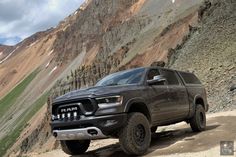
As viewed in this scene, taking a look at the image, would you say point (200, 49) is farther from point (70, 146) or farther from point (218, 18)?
point (70, 146)

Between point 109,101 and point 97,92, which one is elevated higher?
point 97,92

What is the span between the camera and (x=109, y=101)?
9.43 m

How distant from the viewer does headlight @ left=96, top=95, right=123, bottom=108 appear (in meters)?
9.36

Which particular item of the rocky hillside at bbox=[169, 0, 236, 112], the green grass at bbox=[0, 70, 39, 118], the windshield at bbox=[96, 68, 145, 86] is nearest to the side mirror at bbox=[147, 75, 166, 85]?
the windshield at bbox=[96, 68, 145, 86]

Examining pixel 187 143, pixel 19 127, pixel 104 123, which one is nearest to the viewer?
pixel 104 123

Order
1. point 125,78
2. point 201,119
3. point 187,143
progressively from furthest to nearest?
point 201,119, point 125,78, point 187,143

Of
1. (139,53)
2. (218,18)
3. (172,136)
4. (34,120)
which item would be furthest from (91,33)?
(172,136)

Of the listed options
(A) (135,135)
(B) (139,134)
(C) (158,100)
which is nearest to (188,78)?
(C) (158,100)

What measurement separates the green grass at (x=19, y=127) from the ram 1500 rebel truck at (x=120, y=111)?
57.5m

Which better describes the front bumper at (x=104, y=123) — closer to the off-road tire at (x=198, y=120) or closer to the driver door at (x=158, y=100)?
the driver door at (x=158, y=100)

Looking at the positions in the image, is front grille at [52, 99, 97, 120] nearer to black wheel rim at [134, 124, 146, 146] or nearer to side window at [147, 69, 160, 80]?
black wheel rim at [134, 124, 146, 146]

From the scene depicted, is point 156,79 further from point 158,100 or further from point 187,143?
point 187,143

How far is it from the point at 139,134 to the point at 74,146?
185cm

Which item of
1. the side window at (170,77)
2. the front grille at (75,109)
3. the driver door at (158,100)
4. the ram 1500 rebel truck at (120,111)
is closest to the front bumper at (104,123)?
the ram 1500 rebel truck at (120,111)
